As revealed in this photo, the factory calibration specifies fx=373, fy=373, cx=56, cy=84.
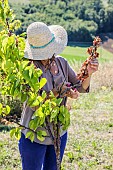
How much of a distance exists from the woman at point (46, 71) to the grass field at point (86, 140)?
143 cm

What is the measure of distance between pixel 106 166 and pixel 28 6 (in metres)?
32.0

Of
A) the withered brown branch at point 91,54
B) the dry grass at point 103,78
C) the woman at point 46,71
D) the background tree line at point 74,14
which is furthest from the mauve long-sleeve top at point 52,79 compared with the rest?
the background tree line at point 74,14

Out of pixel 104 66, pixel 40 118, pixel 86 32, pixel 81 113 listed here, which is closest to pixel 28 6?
pixel 86 32

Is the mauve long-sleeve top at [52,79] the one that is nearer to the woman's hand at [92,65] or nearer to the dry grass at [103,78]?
the woman's hand at [92,65]

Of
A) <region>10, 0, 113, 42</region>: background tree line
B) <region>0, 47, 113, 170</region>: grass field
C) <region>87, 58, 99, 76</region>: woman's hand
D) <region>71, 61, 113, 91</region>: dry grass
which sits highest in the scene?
<region>87, 58, 99, 76</region>: woman's hand

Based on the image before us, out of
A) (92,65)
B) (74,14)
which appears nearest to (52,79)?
(92,65)

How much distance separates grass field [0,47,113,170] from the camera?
393cm

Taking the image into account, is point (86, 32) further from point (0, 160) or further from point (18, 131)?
point (18, 131)

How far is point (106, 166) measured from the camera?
3.86m

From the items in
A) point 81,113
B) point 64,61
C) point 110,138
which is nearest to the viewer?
point 64,61

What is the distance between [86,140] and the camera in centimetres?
464

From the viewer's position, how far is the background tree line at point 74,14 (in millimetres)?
30703

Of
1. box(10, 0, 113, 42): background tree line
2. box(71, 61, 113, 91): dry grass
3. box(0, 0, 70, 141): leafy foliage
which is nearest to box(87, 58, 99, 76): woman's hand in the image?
box(0, 0, 70, 141): leafy foliage

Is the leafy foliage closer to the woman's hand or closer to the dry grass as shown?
the woman's hand
